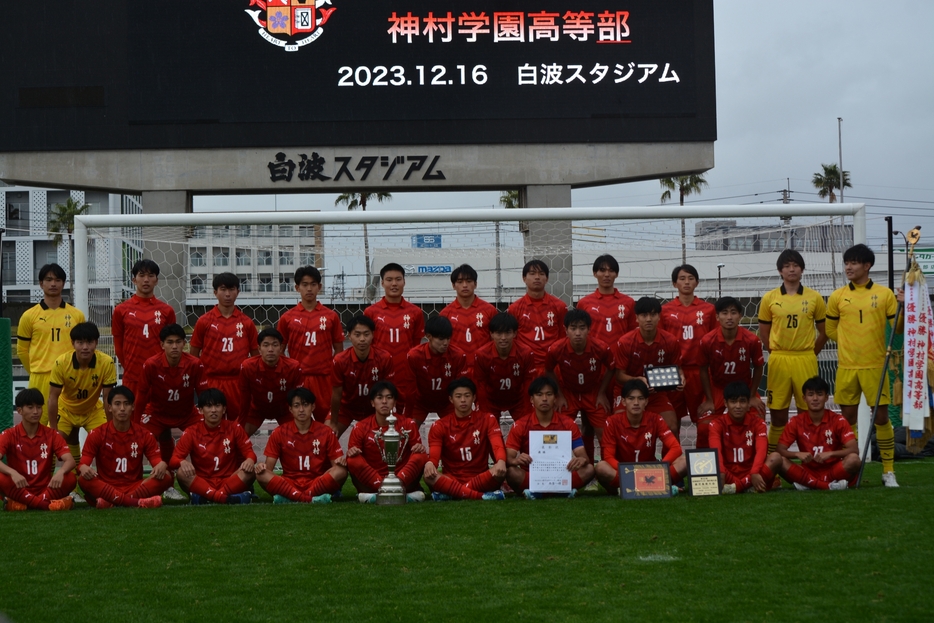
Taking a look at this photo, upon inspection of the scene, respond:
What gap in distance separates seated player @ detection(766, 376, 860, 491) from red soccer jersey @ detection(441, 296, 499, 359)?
2317 mm

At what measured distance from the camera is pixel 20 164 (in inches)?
555

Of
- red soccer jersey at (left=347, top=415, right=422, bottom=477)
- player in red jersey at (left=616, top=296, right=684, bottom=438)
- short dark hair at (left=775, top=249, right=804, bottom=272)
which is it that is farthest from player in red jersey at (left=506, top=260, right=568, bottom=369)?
short dark hair at (left=775, top=249, right=804, bottom=272)

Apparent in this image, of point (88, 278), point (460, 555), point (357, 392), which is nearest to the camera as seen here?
point (460, 555)

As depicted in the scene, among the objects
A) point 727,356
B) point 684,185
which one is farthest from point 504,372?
point 684,185

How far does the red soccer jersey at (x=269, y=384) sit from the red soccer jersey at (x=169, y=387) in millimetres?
362

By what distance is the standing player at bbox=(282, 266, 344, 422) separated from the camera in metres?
7.55

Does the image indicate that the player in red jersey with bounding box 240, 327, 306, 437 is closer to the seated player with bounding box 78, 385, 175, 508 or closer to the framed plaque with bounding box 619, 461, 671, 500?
the seated player with bounding box 78, 385, 175, 508

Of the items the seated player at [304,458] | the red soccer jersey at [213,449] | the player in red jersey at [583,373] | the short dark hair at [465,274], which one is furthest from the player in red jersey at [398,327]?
the red soccer jersey at [213,449]

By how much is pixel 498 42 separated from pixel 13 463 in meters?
9.39

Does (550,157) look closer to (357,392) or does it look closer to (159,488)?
(357,392)

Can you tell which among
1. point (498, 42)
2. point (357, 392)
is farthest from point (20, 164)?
point (357, 392)

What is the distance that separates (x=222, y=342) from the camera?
7.45 metres

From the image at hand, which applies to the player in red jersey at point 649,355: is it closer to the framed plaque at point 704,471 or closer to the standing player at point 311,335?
the framed plaque at point 704,471

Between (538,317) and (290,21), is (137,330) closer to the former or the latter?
(538,317)
